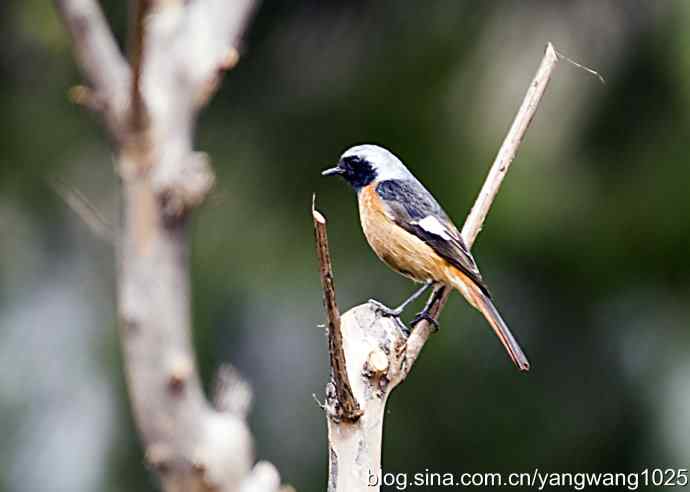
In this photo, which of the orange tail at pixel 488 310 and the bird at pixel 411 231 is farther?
the bird at pixel 411 231

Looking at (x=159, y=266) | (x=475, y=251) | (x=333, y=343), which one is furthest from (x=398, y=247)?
(x=475, y=251)

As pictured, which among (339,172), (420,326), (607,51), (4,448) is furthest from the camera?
(4,448)

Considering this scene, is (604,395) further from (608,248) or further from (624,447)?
(608,248)

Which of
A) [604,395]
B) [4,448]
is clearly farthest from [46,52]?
[604,395]

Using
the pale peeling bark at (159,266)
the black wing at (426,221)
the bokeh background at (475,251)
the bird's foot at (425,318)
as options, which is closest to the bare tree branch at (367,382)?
the bird's foot at (425,318)

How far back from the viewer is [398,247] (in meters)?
3.77

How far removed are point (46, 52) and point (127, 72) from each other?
108 inches

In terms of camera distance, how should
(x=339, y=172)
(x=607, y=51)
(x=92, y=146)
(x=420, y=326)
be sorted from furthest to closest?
(x=92, y=146) < (x=607, y=51) < (x=339, y=172) < (x=420, y=326)

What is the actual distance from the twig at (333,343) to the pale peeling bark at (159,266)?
1.73m

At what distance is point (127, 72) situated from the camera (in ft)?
15.3

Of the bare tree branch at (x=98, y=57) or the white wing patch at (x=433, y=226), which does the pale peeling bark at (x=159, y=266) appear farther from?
the white wing patch at (x=433, y=226)

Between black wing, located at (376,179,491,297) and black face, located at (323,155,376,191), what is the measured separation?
0.25ft

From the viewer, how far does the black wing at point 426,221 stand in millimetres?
3604

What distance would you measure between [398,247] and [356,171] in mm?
318
